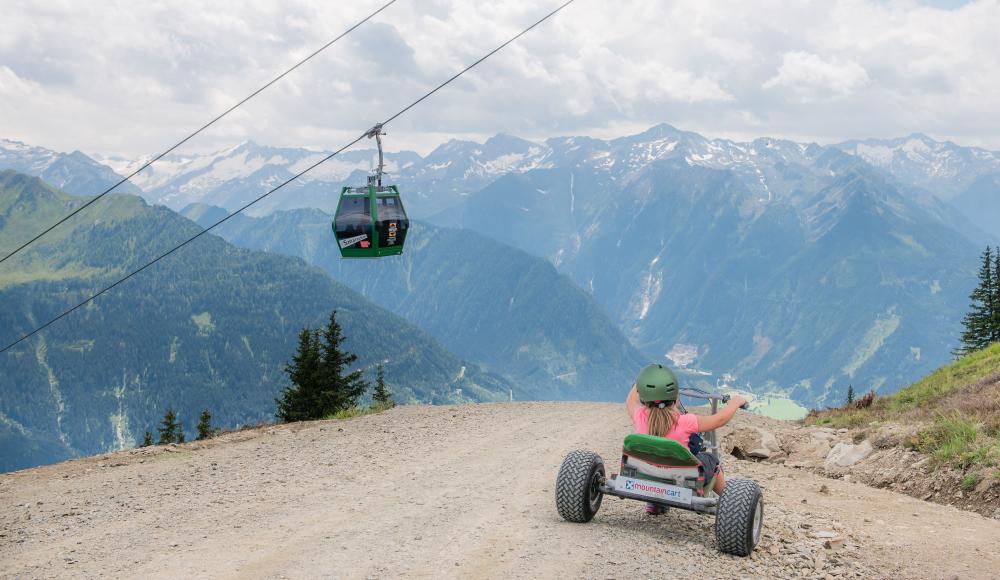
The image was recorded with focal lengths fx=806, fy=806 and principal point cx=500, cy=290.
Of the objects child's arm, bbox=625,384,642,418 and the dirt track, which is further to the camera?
child's arm, bbox=625,384,642,418

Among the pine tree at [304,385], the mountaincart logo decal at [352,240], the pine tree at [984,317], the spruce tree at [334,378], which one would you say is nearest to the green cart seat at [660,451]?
the mountaincart logo decal at [352,240]

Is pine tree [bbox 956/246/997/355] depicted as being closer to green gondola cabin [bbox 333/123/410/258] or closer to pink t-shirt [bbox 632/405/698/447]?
green gondola cabin [bbox 333/123/410/258]

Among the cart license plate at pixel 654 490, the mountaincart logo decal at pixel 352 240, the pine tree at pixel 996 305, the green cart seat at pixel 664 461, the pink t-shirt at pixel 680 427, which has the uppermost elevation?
the pine tree at pixel 996 305

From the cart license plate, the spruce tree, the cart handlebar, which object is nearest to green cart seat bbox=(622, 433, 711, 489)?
the cart license plate

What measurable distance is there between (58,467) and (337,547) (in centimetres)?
1060

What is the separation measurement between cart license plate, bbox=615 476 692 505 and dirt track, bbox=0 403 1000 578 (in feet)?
Answer: 1.88

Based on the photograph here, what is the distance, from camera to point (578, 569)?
31.5 feet

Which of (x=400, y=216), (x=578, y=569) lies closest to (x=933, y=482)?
(x=578, y=569)

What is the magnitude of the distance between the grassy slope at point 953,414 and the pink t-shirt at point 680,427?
274 inches

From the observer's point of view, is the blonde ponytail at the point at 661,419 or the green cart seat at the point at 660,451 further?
the blonde ponytail at the point at 661,419

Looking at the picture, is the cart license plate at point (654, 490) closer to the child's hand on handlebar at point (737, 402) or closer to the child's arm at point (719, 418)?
the child's arm at point (719, 418)

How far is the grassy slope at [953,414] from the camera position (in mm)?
15695

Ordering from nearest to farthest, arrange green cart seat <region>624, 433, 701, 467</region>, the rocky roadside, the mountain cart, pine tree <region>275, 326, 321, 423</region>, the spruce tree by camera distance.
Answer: the mountain cart
green cart seat <region>624, 433, 701, 467</region>
the rocky roadside
the spruce tree
pine tree <region>275, 326, 321, 423</region>

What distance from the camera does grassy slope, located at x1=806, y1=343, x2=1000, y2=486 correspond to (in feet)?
51.5
